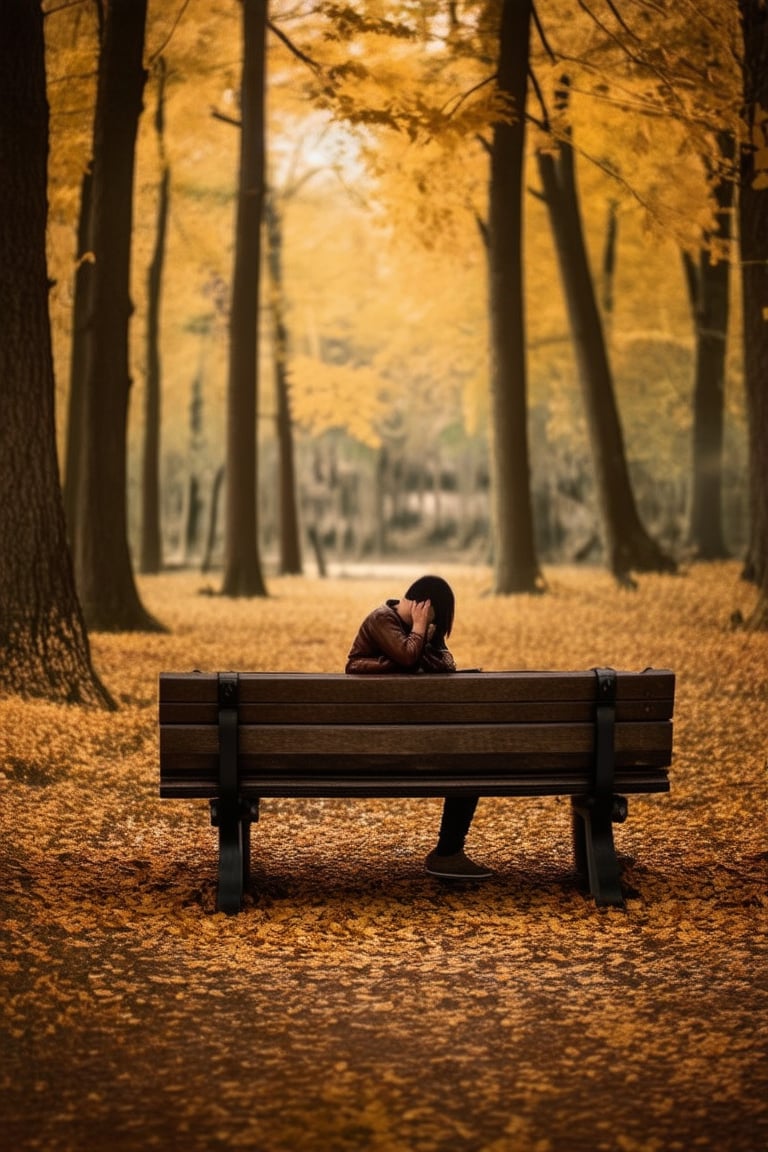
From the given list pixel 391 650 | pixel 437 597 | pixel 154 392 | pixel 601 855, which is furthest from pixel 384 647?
pixel 154 392

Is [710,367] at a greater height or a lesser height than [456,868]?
greater

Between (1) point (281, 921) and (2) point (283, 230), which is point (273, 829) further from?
(2) point (283, 230)

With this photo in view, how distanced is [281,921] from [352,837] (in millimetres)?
1880

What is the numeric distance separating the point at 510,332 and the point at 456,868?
618 inches

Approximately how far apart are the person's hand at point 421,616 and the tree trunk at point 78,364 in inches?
580

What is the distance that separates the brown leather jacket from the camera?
19.9 feet

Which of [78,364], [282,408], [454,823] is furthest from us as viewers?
[282,408]

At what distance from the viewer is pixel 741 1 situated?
14.2 meters

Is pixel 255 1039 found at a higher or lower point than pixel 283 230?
lower

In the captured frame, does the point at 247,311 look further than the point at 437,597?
Yes

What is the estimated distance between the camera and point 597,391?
23.4 metres

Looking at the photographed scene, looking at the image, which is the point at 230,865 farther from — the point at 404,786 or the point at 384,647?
the point at 384,647

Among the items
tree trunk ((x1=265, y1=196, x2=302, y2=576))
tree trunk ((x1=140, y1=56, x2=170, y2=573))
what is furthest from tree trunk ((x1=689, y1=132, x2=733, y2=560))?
tree trunk ((x1=140, y1=56, x2=170, y2=573))

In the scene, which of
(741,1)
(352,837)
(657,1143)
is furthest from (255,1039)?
(741,1)
